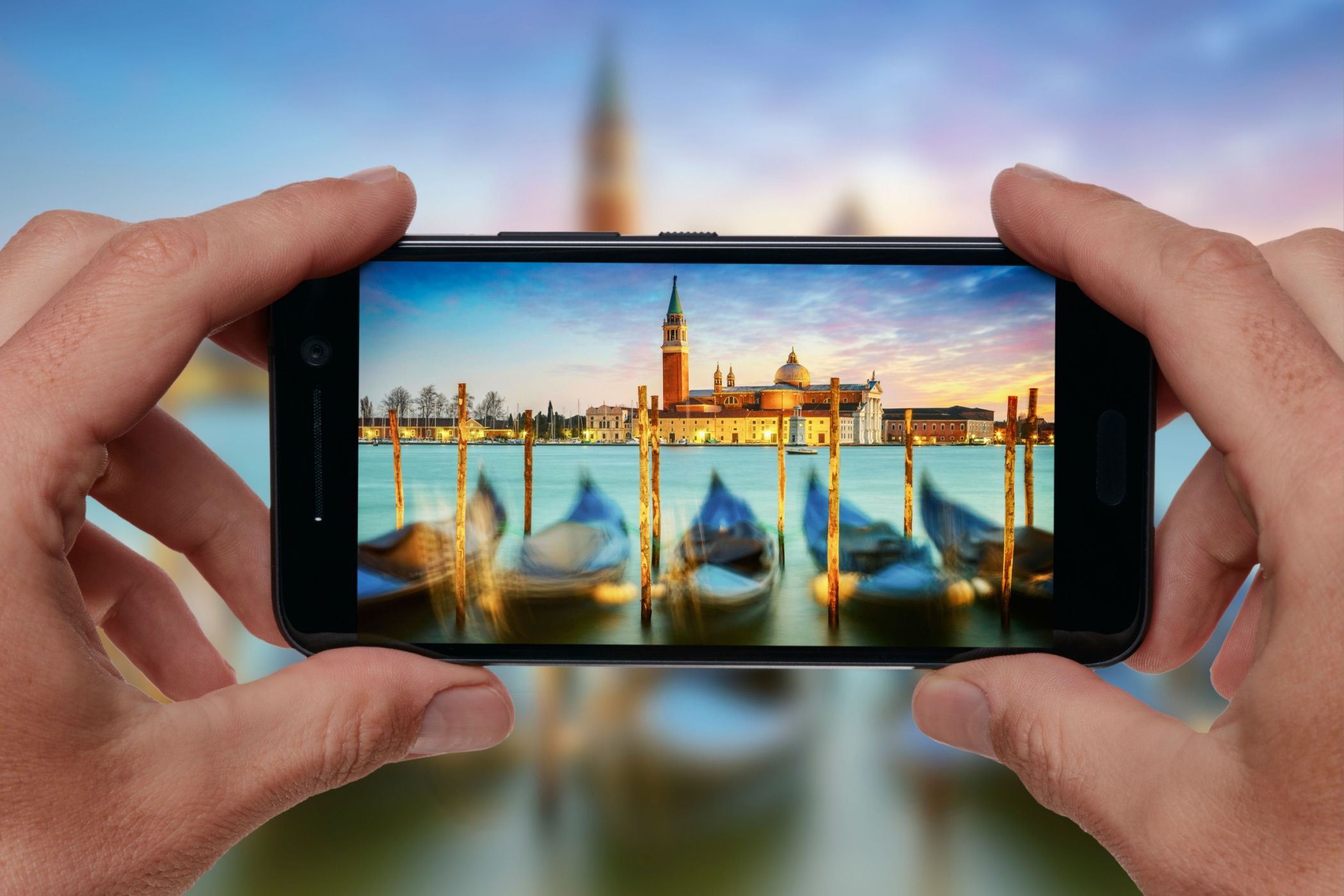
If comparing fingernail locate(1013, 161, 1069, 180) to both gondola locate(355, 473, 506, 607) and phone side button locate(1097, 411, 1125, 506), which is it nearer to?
phone side button locate(1097, 411, 1125, 506)

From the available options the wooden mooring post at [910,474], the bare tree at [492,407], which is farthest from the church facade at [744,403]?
the bare tree at [492,407]

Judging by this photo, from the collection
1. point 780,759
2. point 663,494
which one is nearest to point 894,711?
point 780,759

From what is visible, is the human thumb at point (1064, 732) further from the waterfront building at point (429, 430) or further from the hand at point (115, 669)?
the waterfront building at point (429, 430)

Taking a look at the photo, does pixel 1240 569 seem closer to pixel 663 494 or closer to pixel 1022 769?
pixel 1022 769

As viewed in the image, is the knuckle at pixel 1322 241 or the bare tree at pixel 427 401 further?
the bare tree at pixel 427 401

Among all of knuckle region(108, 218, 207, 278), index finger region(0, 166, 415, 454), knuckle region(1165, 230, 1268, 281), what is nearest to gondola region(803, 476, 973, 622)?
knuckle region(1165, 230, 1268, 281)

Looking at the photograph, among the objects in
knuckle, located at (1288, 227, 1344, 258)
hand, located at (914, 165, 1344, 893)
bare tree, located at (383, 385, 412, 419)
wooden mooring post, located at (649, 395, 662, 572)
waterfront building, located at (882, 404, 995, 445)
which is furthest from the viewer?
waterfront building, located at (882, 404, 995, 445)

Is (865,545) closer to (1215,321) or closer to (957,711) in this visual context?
(957,711)
